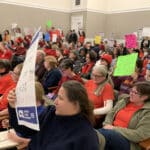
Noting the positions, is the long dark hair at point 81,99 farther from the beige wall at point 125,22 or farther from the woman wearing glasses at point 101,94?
the beige wall at point 125,22

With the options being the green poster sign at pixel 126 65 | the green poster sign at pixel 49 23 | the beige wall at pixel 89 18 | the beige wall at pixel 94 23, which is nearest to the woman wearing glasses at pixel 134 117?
the green poster sign at pixel 126 65

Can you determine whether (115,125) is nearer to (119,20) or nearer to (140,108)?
(140,108)

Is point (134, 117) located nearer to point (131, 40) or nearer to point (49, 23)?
point (131, 40)

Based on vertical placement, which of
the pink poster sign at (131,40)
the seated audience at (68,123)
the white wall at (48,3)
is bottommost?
the seated audience at (68,123)

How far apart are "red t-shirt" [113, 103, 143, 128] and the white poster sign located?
134cm

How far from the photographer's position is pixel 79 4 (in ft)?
45.7

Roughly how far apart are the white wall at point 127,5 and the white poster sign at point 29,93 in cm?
1233

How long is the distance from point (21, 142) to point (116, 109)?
1118mm

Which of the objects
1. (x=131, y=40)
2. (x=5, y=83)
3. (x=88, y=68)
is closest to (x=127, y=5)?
(x=131, y=40)

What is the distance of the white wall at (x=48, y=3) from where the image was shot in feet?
42.4

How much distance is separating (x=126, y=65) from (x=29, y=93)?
2381 mm

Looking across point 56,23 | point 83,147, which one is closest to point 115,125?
point 83,147

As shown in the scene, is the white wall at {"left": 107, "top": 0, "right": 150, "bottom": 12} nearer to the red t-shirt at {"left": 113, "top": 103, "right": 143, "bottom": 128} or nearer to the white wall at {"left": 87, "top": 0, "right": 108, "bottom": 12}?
the white wall at {"left": 87, "top": 0, "right": 108, "bottom": 12}

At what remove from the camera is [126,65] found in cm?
338
